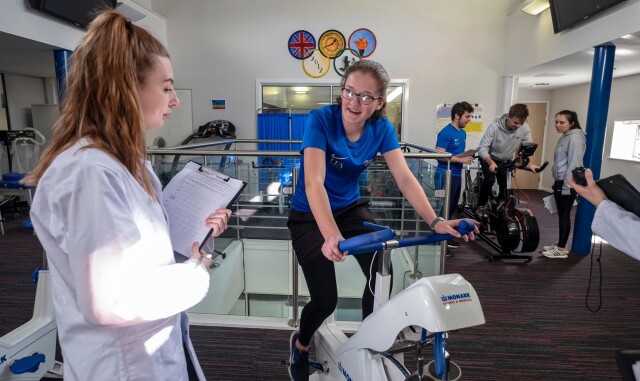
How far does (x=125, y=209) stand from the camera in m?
0.73

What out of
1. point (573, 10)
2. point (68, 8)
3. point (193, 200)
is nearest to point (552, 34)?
point (573, 10)

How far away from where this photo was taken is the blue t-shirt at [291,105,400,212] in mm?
1554

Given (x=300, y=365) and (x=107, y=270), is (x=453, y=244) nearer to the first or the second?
(x=300, y=365)

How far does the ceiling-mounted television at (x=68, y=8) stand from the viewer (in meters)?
3.93

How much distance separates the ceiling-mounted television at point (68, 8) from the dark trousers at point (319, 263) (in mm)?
3683

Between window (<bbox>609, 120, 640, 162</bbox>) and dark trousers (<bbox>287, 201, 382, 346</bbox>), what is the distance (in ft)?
22.9

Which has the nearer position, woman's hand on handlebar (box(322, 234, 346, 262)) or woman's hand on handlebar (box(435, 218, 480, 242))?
woman's hand on handlebar (box(322, 234, 346, 262))

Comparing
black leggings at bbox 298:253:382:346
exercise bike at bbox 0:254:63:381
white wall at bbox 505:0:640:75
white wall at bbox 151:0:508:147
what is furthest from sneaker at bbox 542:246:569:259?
exercise bike at bbox 0:254:63:381

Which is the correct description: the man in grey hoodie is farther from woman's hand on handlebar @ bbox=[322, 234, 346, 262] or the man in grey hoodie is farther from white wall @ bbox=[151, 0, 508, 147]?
woman's hand on handlebar @ bbox=[322, 234, 346, 262]

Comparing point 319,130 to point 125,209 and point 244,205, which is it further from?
point 244,205

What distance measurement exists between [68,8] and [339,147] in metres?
4.39

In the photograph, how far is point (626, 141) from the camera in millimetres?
6680

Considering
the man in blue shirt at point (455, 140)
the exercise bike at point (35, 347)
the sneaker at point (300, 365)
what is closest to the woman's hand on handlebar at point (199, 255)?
the sneaker at point (300, 365)

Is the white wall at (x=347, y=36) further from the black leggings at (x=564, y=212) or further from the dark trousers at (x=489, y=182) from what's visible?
the black leggings at (x=564, y=212)
